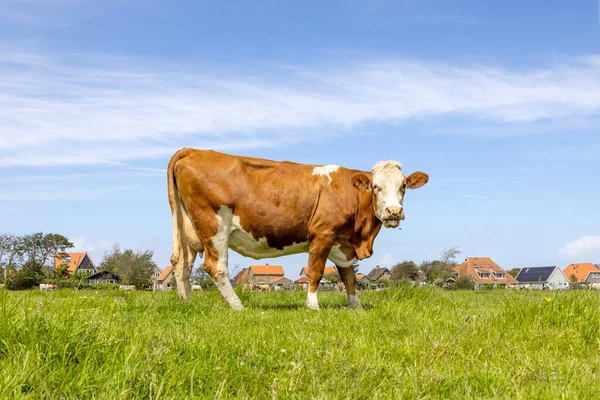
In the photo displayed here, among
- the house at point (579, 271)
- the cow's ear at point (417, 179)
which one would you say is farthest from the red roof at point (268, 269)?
the cow's ear at point (417, 179)

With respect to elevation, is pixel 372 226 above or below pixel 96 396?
above

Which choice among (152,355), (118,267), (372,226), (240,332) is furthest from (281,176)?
(118,267)

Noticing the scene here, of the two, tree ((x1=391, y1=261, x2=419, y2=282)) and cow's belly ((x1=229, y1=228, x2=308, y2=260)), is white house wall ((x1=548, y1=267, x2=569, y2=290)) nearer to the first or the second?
tree ((x1=391, y1=261, x2=419, y2=282))

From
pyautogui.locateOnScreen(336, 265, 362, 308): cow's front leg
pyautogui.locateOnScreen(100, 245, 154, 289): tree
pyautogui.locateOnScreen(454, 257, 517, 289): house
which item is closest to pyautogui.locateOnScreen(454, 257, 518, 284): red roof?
pyautogui.locateOnScreen(454, 257, 517, 289): house

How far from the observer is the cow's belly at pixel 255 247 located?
10367 mm

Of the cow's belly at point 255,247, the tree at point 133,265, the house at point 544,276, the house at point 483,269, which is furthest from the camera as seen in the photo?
the house at point 544,276

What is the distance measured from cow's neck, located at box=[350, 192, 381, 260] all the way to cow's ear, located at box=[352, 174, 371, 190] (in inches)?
5.2

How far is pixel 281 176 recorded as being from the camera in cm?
1064

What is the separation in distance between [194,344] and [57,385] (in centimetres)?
123

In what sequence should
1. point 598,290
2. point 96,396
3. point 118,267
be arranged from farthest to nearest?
1. point 118,267
2. point 598,290
3. point 96,396

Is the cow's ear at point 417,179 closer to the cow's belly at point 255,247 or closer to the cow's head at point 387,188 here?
the cow's head at point 387,188

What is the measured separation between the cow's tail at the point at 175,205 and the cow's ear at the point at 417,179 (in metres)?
4.01

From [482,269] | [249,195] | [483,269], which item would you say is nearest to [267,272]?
[482,269]

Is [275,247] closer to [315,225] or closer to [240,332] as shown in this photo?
[315,225]
